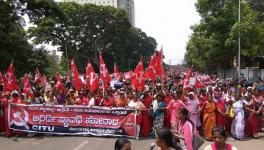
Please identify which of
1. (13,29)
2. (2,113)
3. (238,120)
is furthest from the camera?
(13,29)

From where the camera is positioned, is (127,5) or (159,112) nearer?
(159,112)

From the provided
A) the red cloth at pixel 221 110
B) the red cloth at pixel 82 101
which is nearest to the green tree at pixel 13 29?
the red cloth at pixel 82 101

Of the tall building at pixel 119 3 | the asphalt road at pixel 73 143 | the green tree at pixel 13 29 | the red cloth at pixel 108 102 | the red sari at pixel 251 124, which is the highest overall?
the tall building at pixel 119 3

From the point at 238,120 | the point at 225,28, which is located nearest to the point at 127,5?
the point at 225,28

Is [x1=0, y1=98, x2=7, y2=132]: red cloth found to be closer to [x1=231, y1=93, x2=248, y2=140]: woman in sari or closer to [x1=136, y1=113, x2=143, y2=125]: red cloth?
[x1=136, y1=113, x2=143, y2=125]: red cloth

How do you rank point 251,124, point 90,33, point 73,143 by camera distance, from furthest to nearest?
point 90,33
point 251,124
point 73,143

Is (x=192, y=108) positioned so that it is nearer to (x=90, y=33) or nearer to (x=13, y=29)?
(x=13, y=29)

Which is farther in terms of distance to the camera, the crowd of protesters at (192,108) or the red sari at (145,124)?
the red sari at (145,124)

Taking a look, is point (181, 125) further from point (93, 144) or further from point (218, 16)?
point (218, 16)

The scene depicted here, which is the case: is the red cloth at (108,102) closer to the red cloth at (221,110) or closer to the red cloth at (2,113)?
the red cloth at (2,113)

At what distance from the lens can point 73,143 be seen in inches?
573

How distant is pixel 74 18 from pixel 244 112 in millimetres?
67029

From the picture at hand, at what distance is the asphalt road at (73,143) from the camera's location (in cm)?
1380

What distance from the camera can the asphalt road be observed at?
13.8 metres
